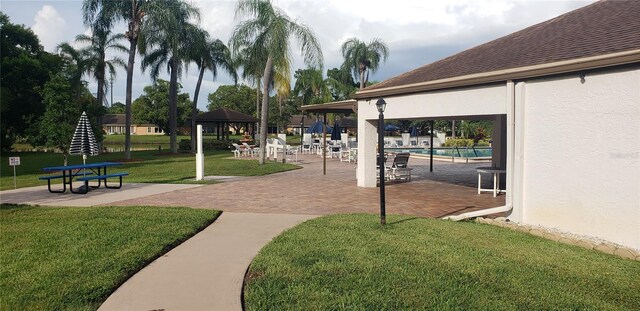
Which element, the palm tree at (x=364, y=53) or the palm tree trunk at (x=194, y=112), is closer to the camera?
the palm tree trunk at (x=194, y=112)

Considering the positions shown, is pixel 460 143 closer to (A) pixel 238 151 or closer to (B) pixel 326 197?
(A) pixel 238 151

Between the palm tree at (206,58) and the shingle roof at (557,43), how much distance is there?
23140mm

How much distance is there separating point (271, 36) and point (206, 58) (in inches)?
658

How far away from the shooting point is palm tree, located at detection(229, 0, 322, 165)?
19.1 m

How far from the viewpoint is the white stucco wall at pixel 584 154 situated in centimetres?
676

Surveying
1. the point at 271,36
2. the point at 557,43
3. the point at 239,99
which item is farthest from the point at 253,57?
the point at 239,99

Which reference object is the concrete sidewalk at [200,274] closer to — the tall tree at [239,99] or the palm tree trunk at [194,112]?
the palm tree trunk at [194,112]

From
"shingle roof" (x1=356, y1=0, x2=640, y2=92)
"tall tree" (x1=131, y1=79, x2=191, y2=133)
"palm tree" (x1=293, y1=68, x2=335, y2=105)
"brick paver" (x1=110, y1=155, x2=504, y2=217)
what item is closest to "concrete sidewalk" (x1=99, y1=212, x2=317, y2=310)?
"brick paver" (x1=110, y1=155, x2=504, y2=217)

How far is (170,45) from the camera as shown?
29.0 meters

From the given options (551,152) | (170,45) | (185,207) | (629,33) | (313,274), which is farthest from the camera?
(170,45)

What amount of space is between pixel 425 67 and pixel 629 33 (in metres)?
5.84

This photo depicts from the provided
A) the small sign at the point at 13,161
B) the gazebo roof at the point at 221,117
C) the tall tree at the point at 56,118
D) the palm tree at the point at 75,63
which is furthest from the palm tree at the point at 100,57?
the small sign at the point at 13,161

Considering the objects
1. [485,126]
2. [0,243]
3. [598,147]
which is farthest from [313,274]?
[485,126]

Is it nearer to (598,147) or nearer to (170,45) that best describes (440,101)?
(598,147)
